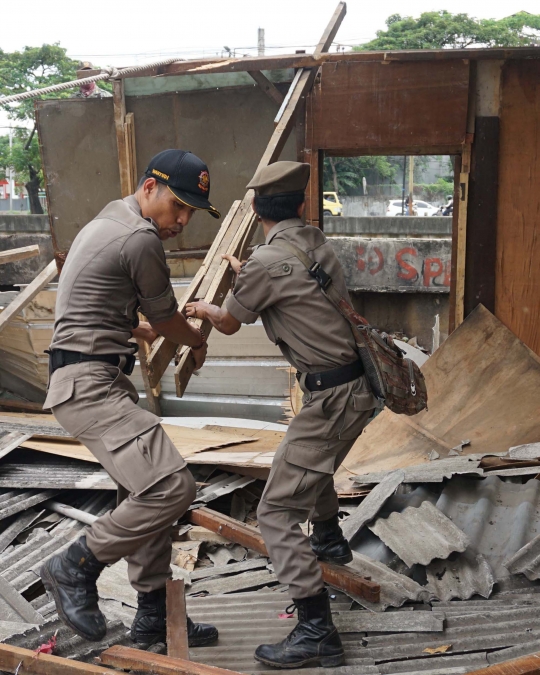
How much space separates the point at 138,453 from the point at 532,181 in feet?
14.2

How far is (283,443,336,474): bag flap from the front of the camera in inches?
121

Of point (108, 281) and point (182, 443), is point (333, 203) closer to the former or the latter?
point (182, 443)

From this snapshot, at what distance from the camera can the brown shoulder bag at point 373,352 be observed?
3074 mm

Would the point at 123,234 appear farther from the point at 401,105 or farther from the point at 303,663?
the point at 401,105

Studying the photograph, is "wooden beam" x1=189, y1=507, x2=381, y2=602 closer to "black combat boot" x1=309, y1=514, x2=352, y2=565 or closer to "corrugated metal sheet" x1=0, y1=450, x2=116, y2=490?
"black combat boot" x1=309, y1=514, x2=352, y2=565

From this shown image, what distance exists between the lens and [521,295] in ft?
19.6

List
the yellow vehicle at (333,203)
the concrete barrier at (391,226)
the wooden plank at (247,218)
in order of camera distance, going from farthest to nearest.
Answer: the yellow vehicle at (333,203)
the concrete barrier at (391,226)
the wooden plank at (247,218)

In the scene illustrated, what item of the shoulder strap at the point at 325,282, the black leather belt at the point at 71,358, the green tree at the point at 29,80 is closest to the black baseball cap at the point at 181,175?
the shoulder strap at the point at 325,282

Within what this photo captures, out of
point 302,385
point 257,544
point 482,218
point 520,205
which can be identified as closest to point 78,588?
point 302,385

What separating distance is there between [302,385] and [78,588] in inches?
48.0

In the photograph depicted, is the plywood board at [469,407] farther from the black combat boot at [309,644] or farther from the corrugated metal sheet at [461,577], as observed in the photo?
the black combat boot at [309,644]

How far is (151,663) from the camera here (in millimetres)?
2750

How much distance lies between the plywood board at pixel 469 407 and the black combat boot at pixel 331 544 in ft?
5.15

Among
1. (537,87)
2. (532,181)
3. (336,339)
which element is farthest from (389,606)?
(537,87)
